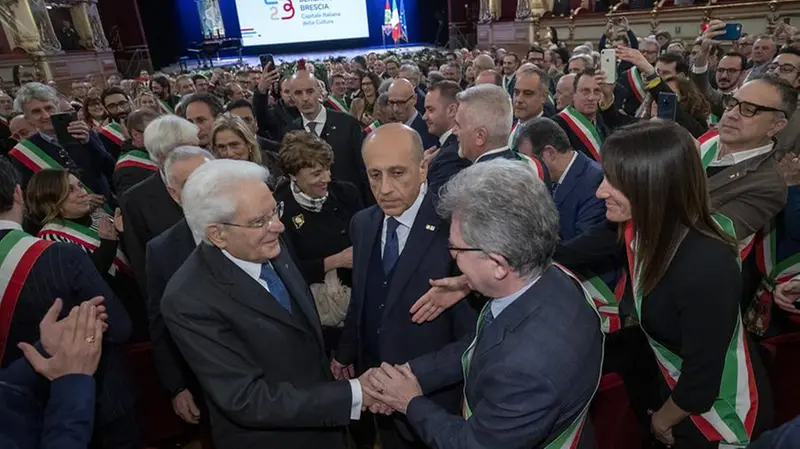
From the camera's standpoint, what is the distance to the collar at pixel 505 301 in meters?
1.23

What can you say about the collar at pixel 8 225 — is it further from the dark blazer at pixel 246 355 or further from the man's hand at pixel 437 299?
the man's hand at pixel 437 299

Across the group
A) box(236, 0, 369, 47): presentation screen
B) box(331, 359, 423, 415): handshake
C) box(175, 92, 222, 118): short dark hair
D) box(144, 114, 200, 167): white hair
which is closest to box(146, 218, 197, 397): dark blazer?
box(144, 114, 200, 167): white hair

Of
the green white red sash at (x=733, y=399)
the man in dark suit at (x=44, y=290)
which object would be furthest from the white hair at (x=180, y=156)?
the green white red sash at (x=733, y=399)

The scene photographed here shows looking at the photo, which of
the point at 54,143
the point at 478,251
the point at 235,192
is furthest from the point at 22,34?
the point at 478,251

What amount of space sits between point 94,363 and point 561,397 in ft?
4.27

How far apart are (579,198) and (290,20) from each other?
19431mm

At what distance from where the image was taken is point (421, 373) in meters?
1.55

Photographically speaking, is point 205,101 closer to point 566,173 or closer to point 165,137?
point 165,137

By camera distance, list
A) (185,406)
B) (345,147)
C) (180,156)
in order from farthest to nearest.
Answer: (345,147) → (180,156) → (185,406)

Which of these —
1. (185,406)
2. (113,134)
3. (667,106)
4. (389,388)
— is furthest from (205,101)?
(667,106)

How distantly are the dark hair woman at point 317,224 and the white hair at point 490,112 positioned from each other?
0.76m

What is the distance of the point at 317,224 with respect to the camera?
2.47 m

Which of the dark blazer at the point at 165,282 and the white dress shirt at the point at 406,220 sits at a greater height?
the white dress shirt at the point at 406,220

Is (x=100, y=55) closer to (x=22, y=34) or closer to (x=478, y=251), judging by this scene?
(x=22, y=34)
